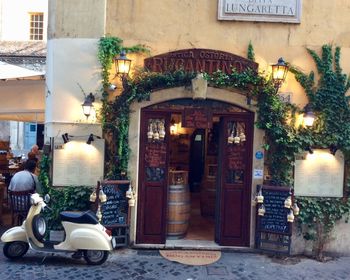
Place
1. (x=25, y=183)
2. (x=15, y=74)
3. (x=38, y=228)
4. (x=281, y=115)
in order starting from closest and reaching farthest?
1. (x=38, y=228)
2. (x=281, y=115)
3. (x=25, y=183)
4. (x=15, y=74)

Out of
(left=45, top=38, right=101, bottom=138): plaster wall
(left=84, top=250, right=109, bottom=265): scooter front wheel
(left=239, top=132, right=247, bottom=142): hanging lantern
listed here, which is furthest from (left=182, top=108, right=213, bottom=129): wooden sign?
(left=84, top=250, right=109, bottom=265): scooter front wheel

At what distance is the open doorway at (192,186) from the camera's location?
286 inches

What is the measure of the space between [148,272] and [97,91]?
336cm

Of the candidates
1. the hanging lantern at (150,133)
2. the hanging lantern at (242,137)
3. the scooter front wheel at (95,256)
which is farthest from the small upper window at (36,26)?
the scooter front wheel at (95,256)

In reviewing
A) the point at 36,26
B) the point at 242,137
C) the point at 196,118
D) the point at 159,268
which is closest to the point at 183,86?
the point at 196,118

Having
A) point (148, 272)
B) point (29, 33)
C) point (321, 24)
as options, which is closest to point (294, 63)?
point (321, 24)

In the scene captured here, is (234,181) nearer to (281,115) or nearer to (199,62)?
(281,115)

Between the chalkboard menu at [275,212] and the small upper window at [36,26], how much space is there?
18703mm

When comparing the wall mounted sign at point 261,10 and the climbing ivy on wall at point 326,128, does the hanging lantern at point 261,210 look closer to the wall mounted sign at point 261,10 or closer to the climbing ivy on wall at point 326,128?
the climbing ivy on wall at point 326,128

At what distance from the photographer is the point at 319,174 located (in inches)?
271

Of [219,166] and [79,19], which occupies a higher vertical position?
[79,19]

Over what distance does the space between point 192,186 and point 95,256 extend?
6.57m

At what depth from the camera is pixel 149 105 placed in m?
6.88

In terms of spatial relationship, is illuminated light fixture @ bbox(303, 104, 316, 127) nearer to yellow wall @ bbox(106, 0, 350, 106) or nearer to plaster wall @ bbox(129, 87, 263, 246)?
yellow wall @ bbox(106, 0, 350, 106)
